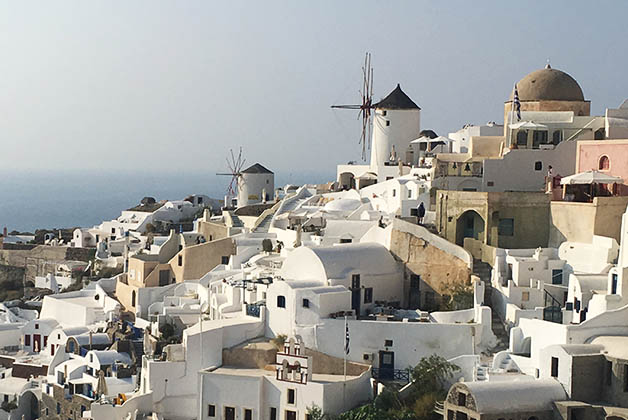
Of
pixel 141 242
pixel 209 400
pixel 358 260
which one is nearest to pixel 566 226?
pixel 358 260

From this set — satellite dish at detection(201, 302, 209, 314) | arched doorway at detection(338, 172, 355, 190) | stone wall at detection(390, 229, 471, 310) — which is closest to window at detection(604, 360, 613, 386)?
stone wall at detection(390, 229, 471, 310)

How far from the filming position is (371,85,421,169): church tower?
44.7 meters

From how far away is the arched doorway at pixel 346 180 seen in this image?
147ft

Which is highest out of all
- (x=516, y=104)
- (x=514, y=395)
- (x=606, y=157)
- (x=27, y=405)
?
(x=516, y=104)

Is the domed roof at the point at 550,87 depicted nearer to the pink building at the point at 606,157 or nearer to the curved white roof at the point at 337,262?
the pink building at the point at 606,157

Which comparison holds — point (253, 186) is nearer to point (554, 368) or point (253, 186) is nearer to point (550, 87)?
point (550, 87)

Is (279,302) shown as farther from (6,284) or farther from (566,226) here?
(6,284)

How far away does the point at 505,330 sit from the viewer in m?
25.2

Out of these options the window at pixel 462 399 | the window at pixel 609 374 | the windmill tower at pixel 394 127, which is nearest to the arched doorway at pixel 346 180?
the windmill tower at pixel 394 127

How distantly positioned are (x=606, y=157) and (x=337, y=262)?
8.47m

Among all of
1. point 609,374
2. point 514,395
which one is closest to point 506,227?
point 609,374

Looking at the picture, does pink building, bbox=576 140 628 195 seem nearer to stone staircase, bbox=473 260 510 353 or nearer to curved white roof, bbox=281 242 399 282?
stone staircase, bbox=473 260 510 353

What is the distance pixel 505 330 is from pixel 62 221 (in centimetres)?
10008

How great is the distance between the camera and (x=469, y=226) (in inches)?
1160
